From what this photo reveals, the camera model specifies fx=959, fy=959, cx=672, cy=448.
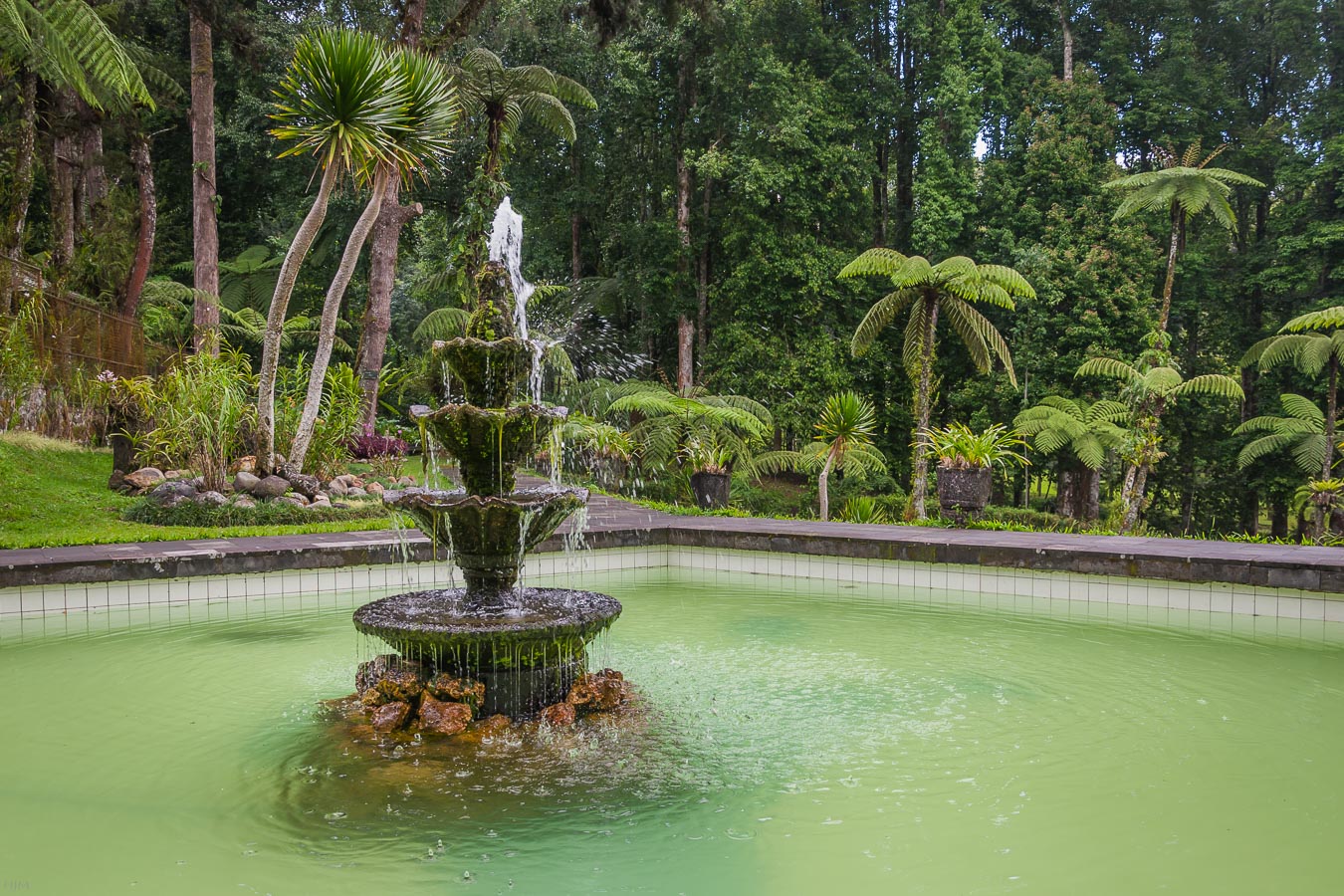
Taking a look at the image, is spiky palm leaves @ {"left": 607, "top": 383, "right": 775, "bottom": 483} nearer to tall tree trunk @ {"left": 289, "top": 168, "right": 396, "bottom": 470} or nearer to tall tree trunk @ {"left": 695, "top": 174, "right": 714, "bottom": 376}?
tall tree trunk @ {"left": 289, "top": 168, "right": 396, "bottom": 470}

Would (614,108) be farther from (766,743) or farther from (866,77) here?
(766,743)

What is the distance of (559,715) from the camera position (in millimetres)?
4297

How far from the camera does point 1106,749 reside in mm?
3877

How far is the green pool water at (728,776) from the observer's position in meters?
2.81

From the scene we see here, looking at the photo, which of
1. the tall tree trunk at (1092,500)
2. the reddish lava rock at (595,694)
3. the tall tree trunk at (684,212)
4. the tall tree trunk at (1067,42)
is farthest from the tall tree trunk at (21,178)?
the tall tree trunk at (1067,42)

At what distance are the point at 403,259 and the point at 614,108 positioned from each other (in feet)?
37.9

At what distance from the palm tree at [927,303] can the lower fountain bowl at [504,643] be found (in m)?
7.86

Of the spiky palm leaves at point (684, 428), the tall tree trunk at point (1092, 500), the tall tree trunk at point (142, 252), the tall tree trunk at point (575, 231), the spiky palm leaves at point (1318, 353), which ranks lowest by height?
the tall tree trunk at point (1092, 500)

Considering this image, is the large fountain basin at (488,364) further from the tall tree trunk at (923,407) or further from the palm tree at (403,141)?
the tall tree trunk at (923,407)

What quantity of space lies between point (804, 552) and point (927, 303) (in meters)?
5.86

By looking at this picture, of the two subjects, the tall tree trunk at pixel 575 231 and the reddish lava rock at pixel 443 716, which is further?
the tall tree trunk at pixel 575 231

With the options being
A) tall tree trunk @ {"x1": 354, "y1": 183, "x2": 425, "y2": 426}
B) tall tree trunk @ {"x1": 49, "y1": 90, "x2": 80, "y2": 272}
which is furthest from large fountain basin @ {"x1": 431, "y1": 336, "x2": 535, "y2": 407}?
tall tree trunk @ {"x1": 49, "y1": 90, "x2": 80, "y2": 272}

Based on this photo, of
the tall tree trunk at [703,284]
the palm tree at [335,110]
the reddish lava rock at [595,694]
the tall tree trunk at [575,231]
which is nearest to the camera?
the reddish lava rock at [595,694]

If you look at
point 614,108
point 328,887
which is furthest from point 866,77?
point 328,887
